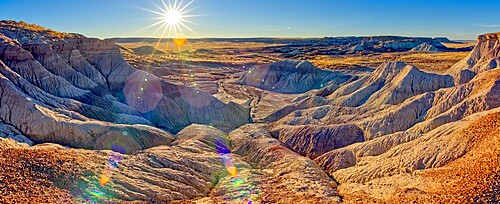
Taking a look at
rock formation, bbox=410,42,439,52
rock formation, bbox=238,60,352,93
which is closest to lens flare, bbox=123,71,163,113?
rock formation, bbox=238,60,352,93

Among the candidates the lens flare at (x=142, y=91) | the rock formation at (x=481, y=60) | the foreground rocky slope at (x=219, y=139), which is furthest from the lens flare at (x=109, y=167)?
the rock formation at (x=481, y=60)

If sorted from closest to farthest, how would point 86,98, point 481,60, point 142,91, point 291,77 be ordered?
point 86,98 → point 142,91 → point 481,60 → point 291,77

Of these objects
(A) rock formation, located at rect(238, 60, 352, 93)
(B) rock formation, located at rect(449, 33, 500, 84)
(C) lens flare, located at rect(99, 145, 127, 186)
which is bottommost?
(A) rock formation, located at rect(238, 60, 352, 93)

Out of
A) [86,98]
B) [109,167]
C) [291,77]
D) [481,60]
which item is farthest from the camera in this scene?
[291,77]

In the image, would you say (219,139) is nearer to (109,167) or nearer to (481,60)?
(109,167)

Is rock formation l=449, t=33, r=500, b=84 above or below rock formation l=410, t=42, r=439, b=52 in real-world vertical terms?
above

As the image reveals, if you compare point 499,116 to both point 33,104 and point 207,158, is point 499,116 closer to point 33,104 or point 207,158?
point 207,158

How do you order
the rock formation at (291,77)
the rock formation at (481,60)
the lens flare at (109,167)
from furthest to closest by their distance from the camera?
the rock formation at (291,77) → the rock formation at (481,60) → the lens flare at (109,167)

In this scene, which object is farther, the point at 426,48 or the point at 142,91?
the point at 426,48

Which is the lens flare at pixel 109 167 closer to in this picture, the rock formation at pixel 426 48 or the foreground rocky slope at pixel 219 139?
the foreground rocky slope at pixel 219 139

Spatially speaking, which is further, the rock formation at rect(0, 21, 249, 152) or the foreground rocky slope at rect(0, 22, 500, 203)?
the rock formation at rect(0, 21, 249, 152)

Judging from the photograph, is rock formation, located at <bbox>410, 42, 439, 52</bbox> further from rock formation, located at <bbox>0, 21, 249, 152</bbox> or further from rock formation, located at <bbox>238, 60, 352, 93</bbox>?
rock formation, located at <bbox>0, 21, 249, 152</bbox>

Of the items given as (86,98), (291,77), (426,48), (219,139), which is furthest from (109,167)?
(426,48)
